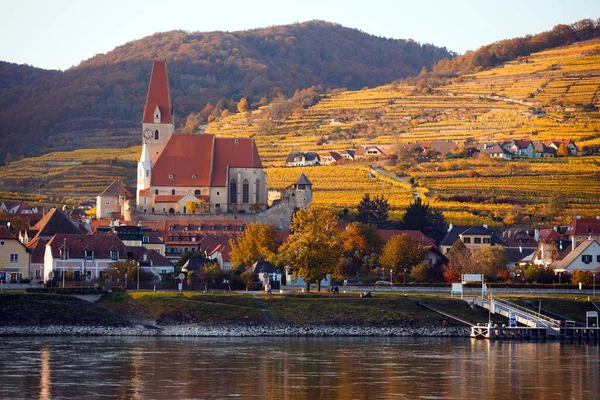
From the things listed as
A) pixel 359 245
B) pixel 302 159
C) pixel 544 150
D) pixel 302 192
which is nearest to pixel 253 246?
pixel 359 245

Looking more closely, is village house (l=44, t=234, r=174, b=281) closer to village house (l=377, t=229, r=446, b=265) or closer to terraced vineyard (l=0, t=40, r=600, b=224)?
village house (l=377, t=229, r=446, b=265)

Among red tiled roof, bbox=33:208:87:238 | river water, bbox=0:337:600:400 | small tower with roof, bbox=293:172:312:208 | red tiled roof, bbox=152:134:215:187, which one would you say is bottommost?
river water, bbox=0:337:600:400

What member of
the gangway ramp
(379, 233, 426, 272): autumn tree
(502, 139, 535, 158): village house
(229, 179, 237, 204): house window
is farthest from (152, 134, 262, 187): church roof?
the gangway ramp

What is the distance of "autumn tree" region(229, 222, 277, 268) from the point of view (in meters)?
79.8

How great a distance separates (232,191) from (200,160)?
4.06 metres

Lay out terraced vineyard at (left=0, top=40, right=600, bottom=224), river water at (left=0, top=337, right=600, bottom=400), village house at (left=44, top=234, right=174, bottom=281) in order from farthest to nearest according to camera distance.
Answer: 1. terraced vineyard at (left=0, top=40, right=600, bottom=224)
2. village house at (left=44, top=234, right=174, bottom=281)
3. river water at (left=0, top=337, right=600, bottom=400)

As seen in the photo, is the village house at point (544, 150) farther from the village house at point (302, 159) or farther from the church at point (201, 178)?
the church at point (201, 178)

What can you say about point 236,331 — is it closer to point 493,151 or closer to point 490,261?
point 490,261

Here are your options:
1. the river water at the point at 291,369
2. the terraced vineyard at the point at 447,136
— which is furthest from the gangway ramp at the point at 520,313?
the terraced vineyard at the point at 447,136

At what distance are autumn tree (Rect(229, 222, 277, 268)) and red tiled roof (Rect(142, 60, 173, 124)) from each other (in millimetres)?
29256

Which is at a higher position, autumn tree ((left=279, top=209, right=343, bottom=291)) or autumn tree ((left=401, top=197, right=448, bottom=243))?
autumn tree ((left=401, top=197, right=448, bottom=243))

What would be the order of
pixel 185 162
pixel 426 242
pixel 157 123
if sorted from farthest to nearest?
1. pixel 157 123
2. pixel 185 162
3. pixel 426 242

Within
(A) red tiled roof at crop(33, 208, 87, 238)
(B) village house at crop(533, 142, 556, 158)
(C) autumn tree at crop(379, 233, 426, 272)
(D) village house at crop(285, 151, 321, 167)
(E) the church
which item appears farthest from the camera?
(D) village house at crop(285, 151, 321, 167)

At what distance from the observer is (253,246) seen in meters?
81.1
